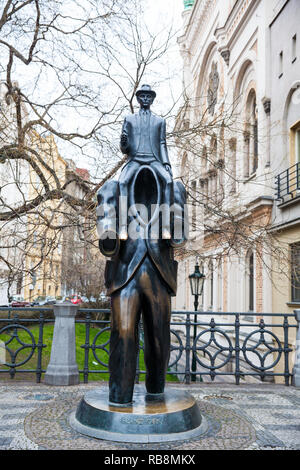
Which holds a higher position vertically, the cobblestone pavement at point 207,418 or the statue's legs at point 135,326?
the statue's legs at point 135,326

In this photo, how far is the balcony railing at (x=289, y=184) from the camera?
14.9 metres

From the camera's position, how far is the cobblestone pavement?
4.09 m

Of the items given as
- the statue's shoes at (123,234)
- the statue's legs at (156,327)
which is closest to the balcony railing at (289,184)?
the statue's legs at (156,327)

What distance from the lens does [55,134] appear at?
10.1 m

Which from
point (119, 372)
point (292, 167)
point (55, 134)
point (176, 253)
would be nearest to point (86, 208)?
point (55, 134)

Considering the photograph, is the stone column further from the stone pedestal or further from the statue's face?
the statue's face

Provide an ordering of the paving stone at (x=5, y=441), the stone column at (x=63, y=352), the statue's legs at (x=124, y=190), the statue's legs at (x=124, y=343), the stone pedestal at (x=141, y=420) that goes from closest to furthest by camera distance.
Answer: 1. the stone pedestal at (x=141, y=420)
2. the paving stone at (x=5, y=441)
3. the statue's legs at (x=124, y=343)
4. the statue's legs at (x=124, y=190)
5. the stone column at (x=63, y=352)

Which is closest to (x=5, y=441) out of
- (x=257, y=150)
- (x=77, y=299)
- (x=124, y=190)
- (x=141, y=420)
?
(x=141, y=420)

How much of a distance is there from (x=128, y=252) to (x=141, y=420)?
162cm

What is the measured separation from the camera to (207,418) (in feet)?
16.6

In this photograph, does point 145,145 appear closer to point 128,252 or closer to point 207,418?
point 128,252

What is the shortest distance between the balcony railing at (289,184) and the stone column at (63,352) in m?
9.82

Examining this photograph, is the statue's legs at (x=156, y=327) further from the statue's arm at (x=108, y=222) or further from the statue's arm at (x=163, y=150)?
the statue's arm at (x=163, y=150)
